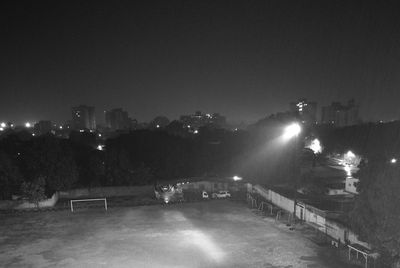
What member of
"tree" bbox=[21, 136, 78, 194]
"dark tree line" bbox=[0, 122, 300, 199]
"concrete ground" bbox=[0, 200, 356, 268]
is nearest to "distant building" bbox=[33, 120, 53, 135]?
"dark tree line" bbox=[0, 122, 300, 199]

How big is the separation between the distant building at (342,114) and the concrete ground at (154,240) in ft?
373

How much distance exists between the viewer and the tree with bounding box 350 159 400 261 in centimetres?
910

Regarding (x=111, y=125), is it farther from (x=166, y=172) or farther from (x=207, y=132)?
(x=166, y=172)

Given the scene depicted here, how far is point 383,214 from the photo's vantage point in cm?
936

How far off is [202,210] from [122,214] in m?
4.33

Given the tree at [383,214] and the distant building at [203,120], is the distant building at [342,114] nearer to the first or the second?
the distant building at [203,120]

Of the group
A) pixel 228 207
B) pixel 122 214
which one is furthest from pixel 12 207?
pixel 228 207

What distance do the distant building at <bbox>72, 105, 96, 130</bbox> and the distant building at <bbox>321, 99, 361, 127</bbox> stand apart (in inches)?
4189

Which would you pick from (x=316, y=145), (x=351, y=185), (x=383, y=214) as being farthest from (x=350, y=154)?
(x=383, y=214)

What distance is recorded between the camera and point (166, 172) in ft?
110

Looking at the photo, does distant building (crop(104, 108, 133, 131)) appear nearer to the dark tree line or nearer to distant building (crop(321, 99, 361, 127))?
distant building (crop(321, 99, 361, 127))

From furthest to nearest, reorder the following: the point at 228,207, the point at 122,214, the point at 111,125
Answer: the point at 111,125 → the point at 228,207 → the point at 122,214

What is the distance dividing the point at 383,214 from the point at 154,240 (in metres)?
8.47

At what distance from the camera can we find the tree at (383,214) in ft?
29.9
